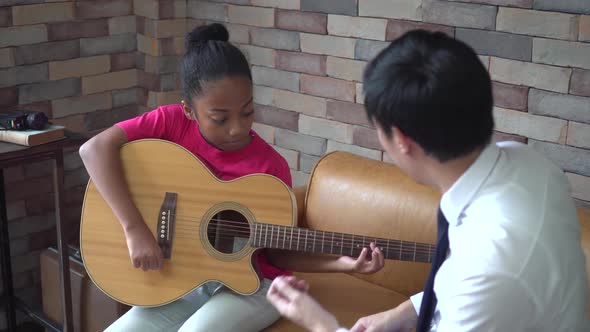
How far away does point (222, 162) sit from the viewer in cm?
188

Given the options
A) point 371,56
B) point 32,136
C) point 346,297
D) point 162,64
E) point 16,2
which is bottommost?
point 346,297

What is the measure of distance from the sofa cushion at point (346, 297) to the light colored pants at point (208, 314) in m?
0.08

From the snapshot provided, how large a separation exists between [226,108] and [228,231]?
1.01ft

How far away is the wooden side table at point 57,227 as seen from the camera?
2053 mm

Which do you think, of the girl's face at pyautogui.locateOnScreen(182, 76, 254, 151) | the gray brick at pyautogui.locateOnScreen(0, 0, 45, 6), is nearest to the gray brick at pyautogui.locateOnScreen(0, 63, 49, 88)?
the gray brick at pyautogui.locateOnScreen(0, 0, 45, 6)

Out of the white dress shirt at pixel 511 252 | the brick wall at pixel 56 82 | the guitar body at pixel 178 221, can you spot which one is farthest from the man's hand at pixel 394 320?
the brick wall at pixel 56 82

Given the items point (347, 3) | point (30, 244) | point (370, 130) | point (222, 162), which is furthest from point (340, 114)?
point (30, 244)

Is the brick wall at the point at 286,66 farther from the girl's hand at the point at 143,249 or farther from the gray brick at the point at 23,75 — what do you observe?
the girl's hand at the point at 143,249

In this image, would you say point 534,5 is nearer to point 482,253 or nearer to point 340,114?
point 340,114

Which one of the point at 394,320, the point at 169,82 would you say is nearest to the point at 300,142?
Result: the point at 169,82

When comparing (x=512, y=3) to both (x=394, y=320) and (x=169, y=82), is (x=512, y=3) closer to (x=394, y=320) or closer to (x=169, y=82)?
(x=394, y=320)

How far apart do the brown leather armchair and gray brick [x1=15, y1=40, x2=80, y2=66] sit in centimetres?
108

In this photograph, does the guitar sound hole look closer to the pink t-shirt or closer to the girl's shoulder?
the pink t-shirt

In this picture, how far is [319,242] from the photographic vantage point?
175 cm
